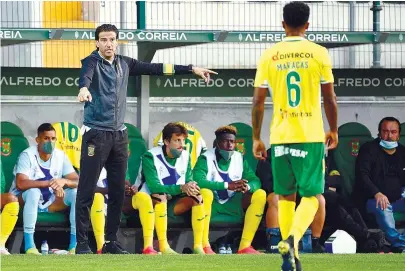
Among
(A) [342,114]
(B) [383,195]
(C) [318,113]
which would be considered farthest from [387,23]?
(C) [318,113]

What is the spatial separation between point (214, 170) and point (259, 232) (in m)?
1.01

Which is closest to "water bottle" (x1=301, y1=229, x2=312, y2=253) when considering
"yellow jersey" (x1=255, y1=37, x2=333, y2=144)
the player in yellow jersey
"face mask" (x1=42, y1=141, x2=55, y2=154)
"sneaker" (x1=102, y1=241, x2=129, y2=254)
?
"sneaker" (x1=102, y1=241, x2=129, y2=254)

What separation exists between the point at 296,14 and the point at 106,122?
298 cm

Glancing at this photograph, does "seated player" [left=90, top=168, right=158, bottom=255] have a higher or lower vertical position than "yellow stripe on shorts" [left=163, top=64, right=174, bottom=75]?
lower

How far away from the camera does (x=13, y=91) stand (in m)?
16.3

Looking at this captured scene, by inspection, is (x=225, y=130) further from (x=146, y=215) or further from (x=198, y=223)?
(x=146, y=215)

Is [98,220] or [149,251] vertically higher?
[98,220]

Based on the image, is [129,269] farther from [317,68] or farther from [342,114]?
[342,114]

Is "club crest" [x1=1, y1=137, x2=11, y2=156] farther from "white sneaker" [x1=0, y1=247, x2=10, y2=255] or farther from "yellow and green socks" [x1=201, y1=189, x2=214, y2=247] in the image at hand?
"yellow and green socks" [x1=201, y1=189, x2=214, y2=247]

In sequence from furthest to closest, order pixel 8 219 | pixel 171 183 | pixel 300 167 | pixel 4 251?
pixel 171 183 → pixel 8 219 → pixel 4 251 → pixel 300 167

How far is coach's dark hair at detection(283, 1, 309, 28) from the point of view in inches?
398

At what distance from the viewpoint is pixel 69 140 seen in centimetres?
1570

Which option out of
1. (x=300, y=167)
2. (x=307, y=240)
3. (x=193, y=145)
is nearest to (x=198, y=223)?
(x=307, y=240)

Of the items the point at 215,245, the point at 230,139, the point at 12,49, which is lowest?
the point at 215,245
